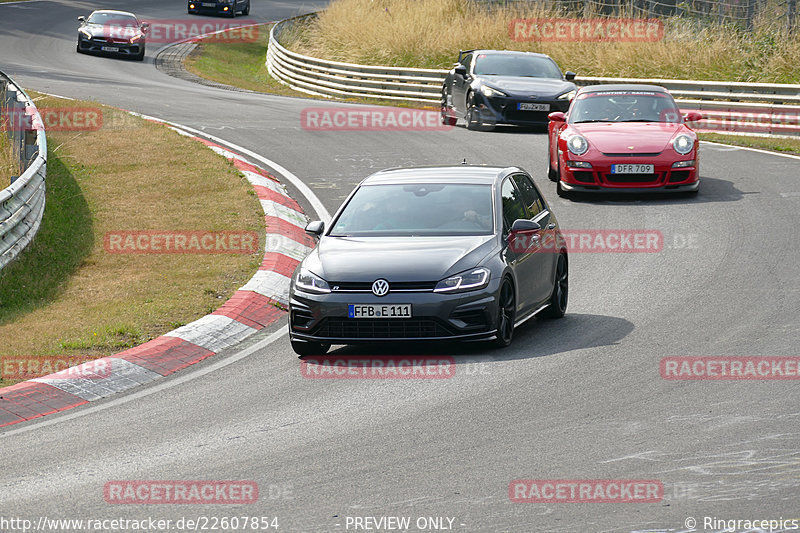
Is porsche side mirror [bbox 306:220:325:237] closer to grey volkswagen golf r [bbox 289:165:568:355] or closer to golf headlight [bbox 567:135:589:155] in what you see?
grey volkswagen golf r [bbox 289:165:568:355]

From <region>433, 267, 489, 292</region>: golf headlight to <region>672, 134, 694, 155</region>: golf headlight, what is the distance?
8286 millimetres

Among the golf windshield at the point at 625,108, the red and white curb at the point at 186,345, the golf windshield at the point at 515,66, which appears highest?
the golf windshield at the point at 625,108

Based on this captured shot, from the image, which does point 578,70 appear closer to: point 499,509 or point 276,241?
point 276,241

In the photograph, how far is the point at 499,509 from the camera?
6.10 m

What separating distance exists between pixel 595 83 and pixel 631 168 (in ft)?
39.4

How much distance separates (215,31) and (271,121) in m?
30.9

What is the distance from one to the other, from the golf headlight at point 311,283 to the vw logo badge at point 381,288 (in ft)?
1.24

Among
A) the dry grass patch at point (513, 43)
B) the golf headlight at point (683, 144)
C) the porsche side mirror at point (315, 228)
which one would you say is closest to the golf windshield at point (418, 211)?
the porsche side mirror at point (315, 228)

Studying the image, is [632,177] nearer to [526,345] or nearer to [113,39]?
[526,345]

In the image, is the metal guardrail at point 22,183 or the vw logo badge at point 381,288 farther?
the metal guardrail at point 22,183

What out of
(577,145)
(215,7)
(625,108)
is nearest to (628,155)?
(577,145)

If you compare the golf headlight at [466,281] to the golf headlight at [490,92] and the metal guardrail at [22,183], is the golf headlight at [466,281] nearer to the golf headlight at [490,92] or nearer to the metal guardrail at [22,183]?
the metal guardrail at [22,183]

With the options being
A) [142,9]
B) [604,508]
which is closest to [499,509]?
[604,508]

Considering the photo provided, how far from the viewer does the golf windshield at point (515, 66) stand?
25.6 m
